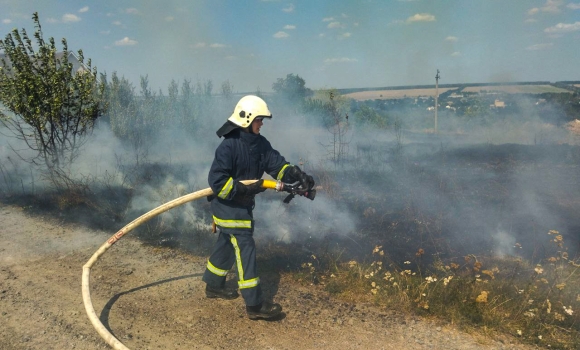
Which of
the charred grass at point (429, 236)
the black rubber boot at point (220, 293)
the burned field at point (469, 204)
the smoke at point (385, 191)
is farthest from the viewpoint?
the smoke at point (385, 191)

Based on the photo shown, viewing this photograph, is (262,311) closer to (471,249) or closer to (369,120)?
(471,249)

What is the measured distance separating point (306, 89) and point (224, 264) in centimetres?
1989

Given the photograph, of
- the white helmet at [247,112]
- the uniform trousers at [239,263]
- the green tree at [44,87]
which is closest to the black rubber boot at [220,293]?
the uniform trousers at [239,263]

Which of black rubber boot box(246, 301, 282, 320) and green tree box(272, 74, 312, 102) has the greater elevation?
green tree box(272, 74, 312, 102)

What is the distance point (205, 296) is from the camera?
393 centimetres

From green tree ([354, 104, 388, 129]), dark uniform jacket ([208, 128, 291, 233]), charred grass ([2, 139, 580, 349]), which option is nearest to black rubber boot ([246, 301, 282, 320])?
charred grass ([2, 139, 580, 349])

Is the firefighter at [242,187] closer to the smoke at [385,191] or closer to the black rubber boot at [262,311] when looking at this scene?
the black rubber boot at [262,311]

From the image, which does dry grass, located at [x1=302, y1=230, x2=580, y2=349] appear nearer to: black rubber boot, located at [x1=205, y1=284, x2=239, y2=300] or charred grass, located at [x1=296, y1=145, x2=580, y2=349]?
charred grass, located at [x1=296, y1=145, x2=580, y2=349]

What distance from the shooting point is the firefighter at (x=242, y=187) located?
3.40m

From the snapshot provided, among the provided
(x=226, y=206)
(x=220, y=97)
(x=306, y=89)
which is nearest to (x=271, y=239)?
(x=226, y=206)

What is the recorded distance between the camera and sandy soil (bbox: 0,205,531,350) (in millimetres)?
3184

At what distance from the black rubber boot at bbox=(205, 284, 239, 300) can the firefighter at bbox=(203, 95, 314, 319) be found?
17cm

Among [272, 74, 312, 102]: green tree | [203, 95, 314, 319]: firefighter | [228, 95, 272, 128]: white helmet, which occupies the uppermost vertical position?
[272, 74, 312, 102]: green tree

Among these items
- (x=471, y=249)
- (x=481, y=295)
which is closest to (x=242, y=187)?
(x=481, y=295)
